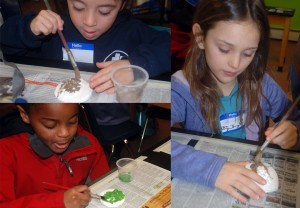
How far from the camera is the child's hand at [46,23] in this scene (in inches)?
16.1

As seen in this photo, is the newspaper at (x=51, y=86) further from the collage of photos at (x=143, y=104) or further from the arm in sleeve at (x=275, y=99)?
the arm in sleeve at (x=275, y=99)

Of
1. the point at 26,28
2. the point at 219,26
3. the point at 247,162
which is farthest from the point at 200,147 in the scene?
the point at 26,28

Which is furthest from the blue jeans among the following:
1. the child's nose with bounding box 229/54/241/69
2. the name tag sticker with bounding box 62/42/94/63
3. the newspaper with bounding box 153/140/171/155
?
the name tag sticker with bounding box 62/42/94/63

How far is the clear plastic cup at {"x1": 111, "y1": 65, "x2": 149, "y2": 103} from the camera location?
0.40 meters

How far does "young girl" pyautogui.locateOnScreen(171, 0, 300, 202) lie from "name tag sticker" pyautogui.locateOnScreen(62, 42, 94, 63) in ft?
0.48

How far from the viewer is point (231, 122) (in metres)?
0.52

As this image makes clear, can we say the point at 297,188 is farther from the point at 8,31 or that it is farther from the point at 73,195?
the point at 8,31

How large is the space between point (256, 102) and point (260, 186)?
0.22 m

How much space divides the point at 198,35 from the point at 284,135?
0.20 metres

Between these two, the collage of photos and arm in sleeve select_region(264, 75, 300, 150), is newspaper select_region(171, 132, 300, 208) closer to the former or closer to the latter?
the collage of photos

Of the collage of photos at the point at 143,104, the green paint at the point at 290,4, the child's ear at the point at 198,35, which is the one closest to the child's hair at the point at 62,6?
the collage of photos at the point at 143,104

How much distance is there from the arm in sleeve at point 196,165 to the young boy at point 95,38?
0.13m

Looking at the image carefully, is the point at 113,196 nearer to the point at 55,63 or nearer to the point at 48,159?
the point at 48,159

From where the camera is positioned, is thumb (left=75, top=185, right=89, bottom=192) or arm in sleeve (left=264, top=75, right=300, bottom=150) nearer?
thumb (left=75, top=185, right=89, bottom=192)
